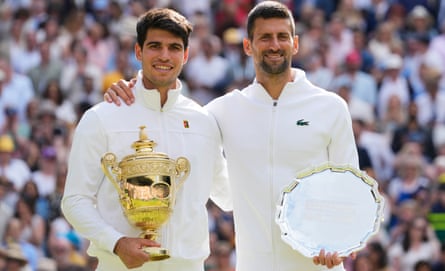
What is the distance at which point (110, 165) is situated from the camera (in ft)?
27.5

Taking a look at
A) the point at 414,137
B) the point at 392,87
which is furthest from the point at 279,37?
the point at 392,87

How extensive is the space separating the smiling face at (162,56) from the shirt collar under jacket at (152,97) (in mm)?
51

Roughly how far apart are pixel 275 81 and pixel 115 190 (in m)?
1.21

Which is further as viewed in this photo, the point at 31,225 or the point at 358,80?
the point at 358,80

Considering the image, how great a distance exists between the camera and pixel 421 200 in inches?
582

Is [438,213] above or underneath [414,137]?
underneath

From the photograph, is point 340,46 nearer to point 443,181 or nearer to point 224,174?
point 443,181

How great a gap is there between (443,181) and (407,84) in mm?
2628

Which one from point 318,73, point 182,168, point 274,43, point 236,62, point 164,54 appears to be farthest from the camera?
point 236,62

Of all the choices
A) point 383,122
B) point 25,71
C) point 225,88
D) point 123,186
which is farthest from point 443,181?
point 123,186

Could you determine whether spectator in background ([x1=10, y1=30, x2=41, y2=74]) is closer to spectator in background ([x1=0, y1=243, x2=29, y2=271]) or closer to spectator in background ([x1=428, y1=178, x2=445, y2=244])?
spectator in background ([x1=0, y1=243, x2=29, y2=271])

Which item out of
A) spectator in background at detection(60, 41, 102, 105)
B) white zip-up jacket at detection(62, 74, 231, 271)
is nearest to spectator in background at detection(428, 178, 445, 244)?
spectator in background at detection(60, 41, 102, 105)

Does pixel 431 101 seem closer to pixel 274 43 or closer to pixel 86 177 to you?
pixel 274 43

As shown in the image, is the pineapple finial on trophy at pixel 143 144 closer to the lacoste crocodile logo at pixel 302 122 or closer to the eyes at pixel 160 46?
the eyes at pixel 160 46
